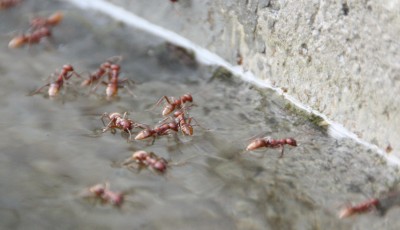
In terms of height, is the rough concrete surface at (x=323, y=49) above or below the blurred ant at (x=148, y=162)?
above

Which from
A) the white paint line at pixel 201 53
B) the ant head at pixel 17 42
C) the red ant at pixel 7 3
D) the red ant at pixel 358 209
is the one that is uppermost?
the red ant at pixel 358 209

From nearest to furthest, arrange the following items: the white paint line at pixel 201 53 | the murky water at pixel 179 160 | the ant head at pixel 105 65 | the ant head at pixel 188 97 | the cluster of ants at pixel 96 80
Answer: the murky water at pixel 179 160 → the white paint line at pixel 201 53 → the ant head at pixel 188 97 → the cluster of ants at pixel 96 80 → the ant head at pixel 105 65

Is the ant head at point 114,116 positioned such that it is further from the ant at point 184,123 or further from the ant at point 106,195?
the ant at point 106,195

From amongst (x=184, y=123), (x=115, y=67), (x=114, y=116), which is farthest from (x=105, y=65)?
(x=184, y=123)

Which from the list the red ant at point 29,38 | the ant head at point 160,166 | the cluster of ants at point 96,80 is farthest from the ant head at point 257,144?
the red ant at point 29,38

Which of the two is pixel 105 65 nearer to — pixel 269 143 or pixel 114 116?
pixel 114 116

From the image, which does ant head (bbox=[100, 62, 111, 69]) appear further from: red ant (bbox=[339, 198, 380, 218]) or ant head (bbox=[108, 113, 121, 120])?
red ant (bbox=[339, 198, 380, 218])
